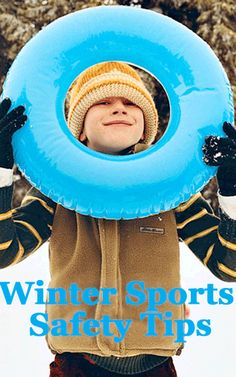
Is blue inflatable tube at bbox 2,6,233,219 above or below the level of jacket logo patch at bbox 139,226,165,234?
above

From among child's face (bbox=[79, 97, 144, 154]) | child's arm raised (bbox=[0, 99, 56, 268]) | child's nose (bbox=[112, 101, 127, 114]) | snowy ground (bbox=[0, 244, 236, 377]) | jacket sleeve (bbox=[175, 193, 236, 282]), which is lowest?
snowy ground (bbox=[0, 244, 236, 377])

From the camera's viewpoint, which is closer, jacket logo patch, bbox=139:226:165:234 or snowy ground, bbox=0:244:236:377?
jacket logo patch, bbox=139:226:165:234

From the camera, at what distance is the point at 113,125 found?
1702 mm

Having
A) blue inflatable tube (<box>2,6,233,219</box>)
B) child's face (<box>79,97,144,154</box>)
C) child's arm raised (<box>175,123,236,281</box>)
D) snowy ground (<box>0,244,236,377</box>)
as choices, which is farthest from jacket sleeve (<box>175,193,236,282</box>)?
snowy ground (<box>0,244,236,377</box>)

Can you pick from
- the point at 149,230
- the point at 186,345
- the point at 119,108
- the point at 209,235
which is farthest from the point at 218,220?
the point at 186,345

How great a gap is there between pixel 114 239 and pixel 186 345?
1628 mm

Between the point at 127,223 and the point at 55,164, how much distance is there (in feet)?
0.88

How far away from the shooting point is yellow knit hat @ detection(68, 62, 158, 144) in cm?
173

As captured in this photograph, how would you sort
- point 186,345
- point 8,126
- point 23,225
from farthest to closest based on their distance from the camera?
point 186,345, point 23,225, point 8,126

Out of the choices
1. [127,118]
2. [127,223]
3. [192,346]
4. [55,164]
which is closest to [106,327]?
[127,223]

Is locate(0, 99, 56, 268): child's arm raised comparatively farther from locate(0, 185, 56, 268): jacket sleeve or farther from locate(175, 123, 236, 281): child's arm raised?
locate(175, 123, 236, 281): child's arm raised

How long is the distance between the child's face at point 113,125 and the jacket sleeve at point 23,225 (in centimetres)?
22

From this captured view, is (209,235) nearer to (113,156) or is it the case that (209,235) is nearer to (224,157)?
(224,157)

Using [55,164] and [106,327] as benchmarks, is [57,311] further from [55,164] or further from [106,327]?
[55,164]
